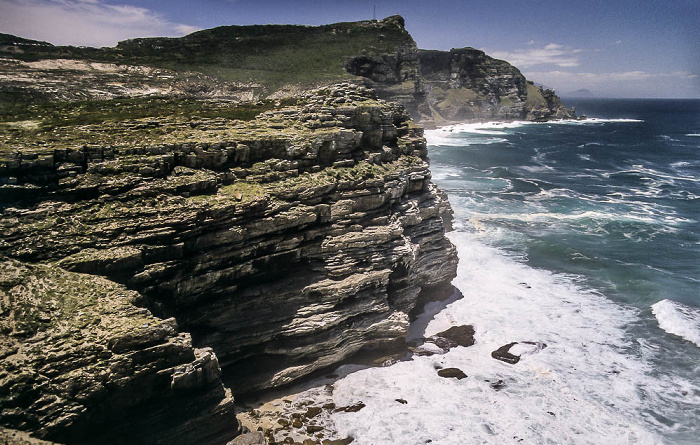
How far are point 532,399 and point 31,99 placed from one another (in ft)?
162

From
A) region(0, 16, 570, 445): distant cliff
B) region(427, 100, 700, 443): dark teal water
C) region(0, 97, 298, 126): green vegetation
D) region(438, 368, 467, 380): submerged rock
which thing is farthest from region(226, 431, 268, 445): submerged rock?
region(427, 100, 700, 443): dark teal water

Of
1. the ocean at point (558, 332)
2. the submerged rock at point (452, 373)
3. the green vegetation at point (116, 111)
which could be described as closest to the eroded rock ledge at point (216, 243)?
the green vegetation at point (116, 111)

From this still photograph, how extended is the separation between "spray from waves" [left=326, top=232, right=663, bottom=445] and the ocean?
8cm

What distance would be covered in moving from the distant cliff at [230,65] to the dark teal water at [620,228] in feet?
122

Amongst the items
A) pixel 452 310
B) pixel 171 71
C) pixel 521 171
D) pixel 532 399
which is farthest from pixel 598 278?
pixel 171 71

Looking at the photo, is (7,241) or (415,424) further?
(415,424)

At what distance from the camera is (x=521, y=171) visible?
8888 cm

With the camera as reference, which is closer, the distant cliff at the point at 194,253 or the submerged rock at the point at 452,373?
the distant cliff at the point at 194,253

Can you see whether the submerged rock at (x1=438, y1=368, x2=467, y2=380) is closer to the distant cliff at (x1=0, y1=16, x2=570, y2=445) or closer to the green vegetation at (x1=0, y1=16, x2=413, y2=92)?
the distant cliff at (x1=0, y1=16, x2=570, y2=445)

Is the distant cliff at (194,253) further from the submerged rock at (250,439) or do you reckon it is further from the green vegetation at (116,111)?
the submerged rock at (250,439)

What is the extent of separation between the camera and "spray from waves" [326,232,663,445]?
22.1m

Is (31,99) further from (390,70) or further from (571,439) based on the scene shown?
(390,70)

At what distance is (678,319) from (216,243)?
36.0 metres

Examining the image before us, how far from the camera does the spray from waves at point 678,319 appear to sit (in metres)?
31.7
